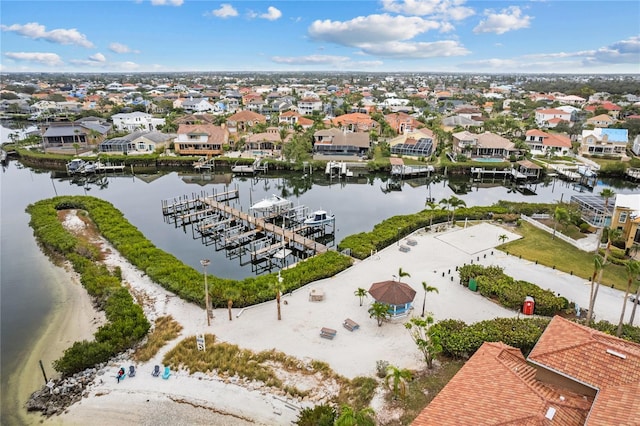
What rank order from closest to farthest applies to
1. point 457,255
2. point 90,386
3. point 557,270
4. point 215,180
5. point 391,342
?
point 90,386, point 391,342, point 557,270, point 457,255, point 215,180

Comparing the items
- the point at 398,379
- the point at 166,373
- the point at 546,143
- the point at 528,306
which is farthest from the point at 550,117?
the point at 166,373

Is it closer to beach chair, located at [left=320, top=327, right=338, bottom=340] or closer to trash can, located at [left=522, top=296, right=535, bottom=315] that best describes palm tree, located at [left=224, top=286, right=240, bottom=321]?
beach chair, located at [left=320, top=327, right=338, bottom=340]

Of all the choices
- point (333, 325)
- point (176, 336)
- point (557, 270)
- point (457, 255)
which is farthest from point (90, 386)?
point (557, 270)

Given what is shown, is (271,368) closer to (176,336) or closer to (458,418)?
(176,336)

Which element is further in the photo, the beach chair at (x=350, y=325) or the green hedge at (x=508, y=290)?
the green hedge at (x=508, y=290)

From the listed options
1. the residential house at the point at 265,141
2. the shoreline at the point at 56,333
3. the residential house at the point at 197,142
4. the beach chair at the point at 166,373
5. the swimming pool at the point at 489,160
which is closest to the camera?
the shoreline at the point at 56,333

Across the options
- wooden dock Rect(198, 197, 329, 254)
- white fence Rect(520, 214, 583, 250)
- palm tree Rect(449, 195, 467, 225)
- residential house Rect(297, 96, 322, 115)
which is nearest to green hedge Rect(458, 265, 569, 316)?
palm tree Rect(449, 195, 467, 225)

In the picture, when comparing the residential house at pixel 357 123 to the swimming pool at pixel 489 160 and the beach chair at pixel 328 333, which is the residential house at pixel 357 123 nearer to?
the swimming pool at pixel 489 160

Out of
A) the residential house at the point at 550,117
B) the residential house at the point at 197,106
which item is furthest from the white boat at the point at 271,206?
the residential house at the point at 197,106
